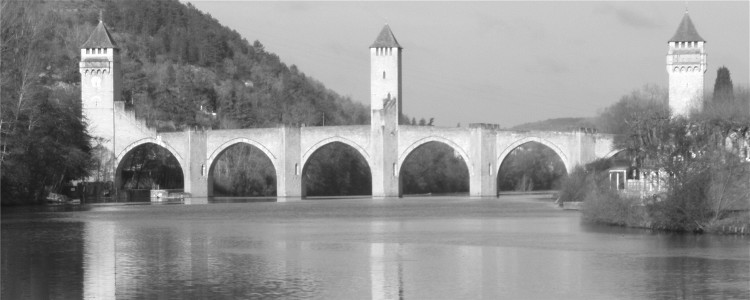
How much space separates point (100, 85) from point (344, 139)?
547 inches

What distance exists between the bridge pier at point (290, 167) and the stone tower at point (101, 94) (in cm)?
939

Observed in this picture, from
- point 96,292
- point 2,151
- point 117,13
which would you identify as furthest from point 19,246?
point 117,13

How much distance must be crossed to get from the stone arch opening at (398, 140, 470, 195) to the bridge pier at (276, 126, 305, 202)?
43.5ft

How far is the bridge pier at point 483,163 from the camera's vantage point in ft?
188

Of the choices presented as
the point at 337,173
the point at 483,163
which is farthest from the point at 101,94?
the point at 483,163

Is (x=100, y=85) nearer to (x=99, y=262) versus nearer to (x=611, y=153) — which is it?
(x=611, y=153)

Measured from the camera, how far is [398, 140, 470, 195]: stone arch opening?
7375cm

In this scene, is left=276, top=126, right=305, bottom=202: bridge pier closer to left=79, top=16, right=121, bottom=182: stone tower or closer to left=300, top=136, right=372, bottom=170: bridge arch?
left=300, top=136, right=372, bottom=170: bridge arch

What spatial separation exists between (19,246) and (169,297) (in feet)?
31.7

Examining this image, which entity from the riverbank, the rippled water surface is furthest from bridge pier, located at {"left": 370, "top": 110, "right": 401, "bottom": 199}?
the riverbank

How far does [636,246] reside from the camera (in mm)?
24312

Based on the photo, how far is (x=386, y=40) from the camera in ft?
204

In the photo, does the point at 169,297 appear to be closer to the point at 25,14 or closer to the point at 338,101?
the point at 25,14

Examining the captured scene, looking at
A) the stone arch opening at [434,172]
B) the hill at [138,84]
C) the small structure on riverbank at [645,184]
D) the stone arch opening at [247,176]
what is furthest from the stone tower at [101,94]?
the small structure on riverbank at [645,184]
